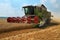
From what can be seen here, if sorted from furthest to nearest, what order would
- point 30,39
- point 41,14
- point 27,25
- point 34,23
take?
point 41,14 → point 27,25 → point 34,23 → point 30,39

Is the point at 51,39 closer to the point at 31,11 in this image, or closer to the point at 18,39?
the point at 18,39

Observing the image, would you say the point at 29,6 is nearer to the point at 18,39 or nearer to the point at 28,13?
the point at 28,13

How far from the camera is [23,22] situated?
2042 cm

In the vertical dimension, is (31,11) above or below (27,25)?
above

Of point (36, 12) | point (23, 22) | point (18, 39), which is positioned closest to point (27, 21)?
point (23, 22)

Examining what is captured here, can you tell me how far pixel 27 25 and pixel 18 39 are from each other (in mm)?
10543

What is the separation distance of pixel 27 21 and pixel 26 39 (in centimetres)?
938

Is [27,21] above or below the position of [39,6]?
below

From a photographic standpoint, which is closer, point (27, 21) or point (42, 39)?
point (42, 39)

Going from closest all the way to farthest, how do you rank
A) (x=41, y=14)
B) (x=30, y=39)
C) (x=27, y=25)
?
(x=30, y=39) < (x=27, y=25) < (x=41, y=14)

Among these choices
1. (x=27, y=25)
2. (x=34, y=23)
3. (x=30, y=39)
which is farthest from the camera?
(x=27, y=25)

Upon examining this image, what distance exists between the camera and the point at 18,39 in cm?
1054

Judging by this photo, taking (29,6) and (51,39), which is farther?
(29,6)

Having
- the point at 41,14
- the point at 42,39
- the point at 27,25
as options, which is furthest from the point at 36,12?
the point at 42,39
